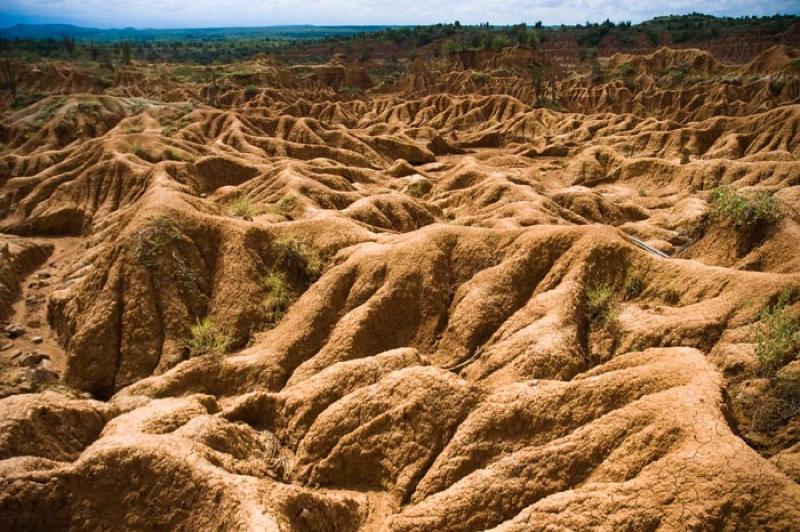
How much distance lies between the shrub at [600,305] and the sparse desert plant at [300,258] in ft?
32.1

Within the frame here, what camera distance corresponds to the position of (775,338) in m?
11.5

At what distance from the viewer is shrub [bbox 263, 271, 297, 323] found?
18.5 meters

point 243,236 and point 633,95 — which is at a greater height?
point 633,95

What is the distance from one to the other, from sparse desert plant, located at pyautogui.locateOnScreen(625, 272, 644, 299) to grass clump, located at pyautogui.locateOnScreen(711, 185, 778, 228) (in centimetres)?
782

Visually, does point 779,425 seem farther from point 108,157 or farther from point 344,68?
point 344,68

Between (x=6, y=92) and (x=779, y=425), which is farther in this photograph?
(x=6, y=92)

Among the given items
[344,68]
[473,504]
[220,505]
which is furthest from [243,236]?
[344,68]

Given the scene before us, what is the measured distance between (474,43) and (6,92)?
10427 cm

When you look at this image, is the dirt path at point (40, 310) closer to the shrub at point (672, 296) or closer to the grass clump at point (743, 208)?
the shrub at point (672, 296)

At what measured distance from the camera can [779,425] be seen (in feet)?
32.2

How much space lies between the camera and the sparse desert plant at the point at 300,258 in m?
19.5

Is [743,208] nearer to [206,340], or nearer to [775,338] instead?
[775,338]

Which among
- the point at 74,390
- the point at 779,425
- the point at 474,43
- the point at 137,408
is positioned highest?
the point at 474,43

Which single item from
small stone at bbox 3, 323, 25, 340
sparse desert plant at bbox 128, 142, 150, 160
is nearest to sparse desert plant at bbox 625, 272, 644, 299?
small stone at bbox 3, 323, 25, 340
